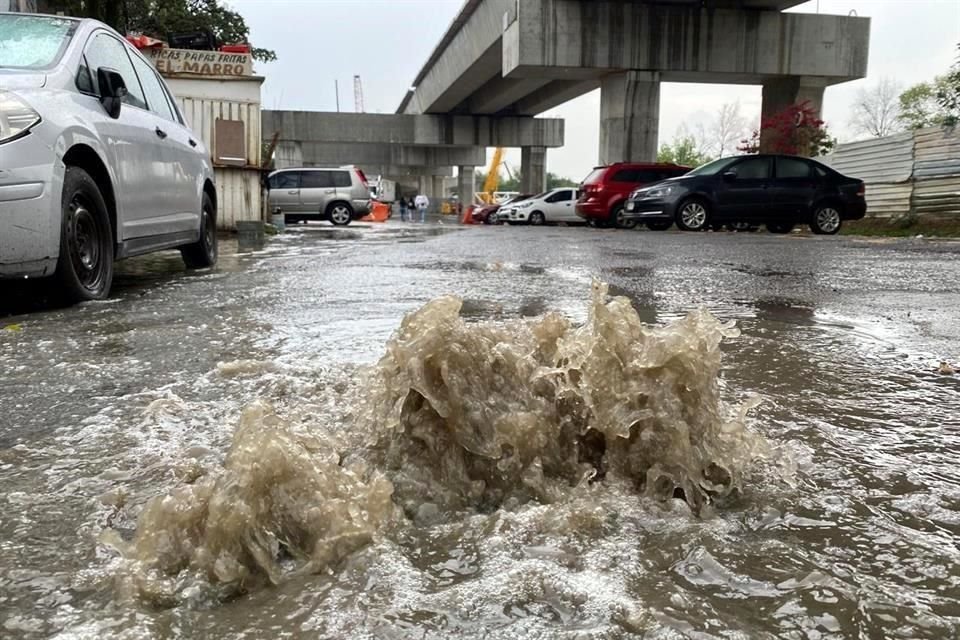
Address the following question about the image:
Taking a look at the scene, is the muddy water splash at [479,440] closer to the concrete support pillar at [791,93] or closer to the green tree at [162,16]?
the green tree at [162,16]

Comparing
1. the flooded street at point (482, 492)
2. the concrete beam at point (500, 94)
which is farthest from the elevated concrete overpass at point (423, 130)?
the flooded street at point (482, 492)

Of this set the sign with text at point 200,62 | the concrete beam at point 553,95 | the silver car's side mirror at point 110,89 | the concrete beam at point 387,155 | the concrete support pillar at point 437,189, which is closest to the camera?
the silver car's side mirror at point 110,89

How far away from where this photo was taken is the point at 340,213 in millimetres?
25906

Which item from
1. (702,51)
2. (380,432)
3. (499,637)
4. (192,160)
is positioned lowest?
(499,637)

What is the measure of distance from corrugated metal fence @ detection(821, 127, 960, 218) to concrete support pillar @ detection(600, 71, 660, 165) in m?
6.49

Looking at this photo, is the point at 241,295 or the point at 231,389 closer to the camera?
the point at 231,389

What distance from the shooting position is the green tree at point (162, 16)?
15.2 metres

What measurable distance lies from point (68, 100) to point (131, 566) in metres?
3.86

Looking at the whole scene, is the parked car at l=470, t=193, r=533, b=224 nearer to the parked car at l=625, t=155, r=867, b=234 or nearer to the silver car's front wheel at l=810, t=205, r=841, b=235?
the parked car at l=625, t=155, r=867, b=234

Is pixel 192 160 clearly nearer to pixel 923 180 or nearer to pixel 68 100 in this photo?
pixel 68 100

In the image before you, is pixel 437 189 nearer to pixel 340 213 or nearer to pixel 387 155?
pixel 387 155

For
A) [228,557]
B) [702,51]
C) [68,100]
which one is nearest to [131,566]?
[228,557]

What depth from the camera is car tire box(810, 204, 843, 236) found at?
16562 mm

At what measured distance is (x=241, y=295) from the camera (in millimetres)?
5016
